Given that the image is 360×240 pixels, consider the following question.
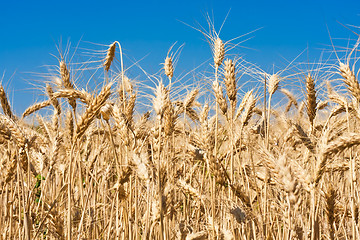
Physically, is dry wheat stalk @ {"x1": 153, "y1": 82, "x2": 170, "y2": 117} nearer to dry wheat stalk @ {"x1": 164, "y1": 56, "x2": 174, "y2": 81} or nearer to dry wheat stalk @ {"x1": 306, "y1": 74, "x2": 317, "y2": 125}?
dry wheat stalk @ {"x1": 306, "y1": 74, "x2": 317, "y2": 125}

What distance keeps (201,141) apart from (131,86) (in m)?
1.18

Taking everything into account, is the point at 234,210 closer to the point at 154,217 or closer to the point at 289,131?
the point at 154,217

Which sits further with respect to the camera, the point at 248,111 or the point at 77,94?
the point at 248,111

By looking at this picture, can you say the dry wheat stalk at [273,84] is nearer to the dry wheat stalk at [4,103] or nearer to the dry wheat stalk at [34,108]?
the dry wheat stalk at [4,103]

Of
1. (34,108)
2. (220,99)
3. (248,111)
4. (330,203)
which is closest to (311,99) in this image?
(248,111)

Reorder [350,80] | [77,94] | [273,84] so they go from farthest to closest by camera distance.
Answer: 1. [273,84]
2. [350,80]
3. [77,94]

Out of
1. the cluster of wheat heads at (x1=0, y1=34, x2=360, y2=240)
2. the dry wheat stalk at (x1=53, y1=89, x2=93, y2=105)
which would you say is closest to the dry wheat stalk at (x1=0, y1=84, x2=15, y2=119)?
the cluster of wheat heads at (x1=0, y1=34, x2=360, y2=240)

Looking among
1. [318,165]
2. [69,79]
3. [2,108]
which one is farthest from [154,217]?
[2,108]

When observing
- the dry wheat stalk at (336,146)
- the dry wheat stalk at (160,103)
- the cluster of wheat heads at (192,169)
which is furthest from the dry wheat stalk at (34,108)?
the dry wheat stalk at (336,146)

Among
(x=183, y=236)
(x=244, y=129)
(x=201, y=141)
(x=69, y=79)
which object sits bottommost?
(x=183, y=236)

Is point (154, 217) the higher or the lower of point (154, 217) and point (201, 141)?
the lower


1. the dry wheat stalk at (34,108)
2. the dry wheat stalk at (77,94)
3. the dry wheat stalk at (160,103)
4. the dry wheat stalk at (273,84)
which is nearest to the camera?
the dry wheat stalk at (160,103)

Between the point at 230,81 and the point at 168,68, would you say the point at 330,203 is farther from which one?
the point at 168,68

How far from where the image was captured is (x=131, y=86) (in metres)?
3.33
